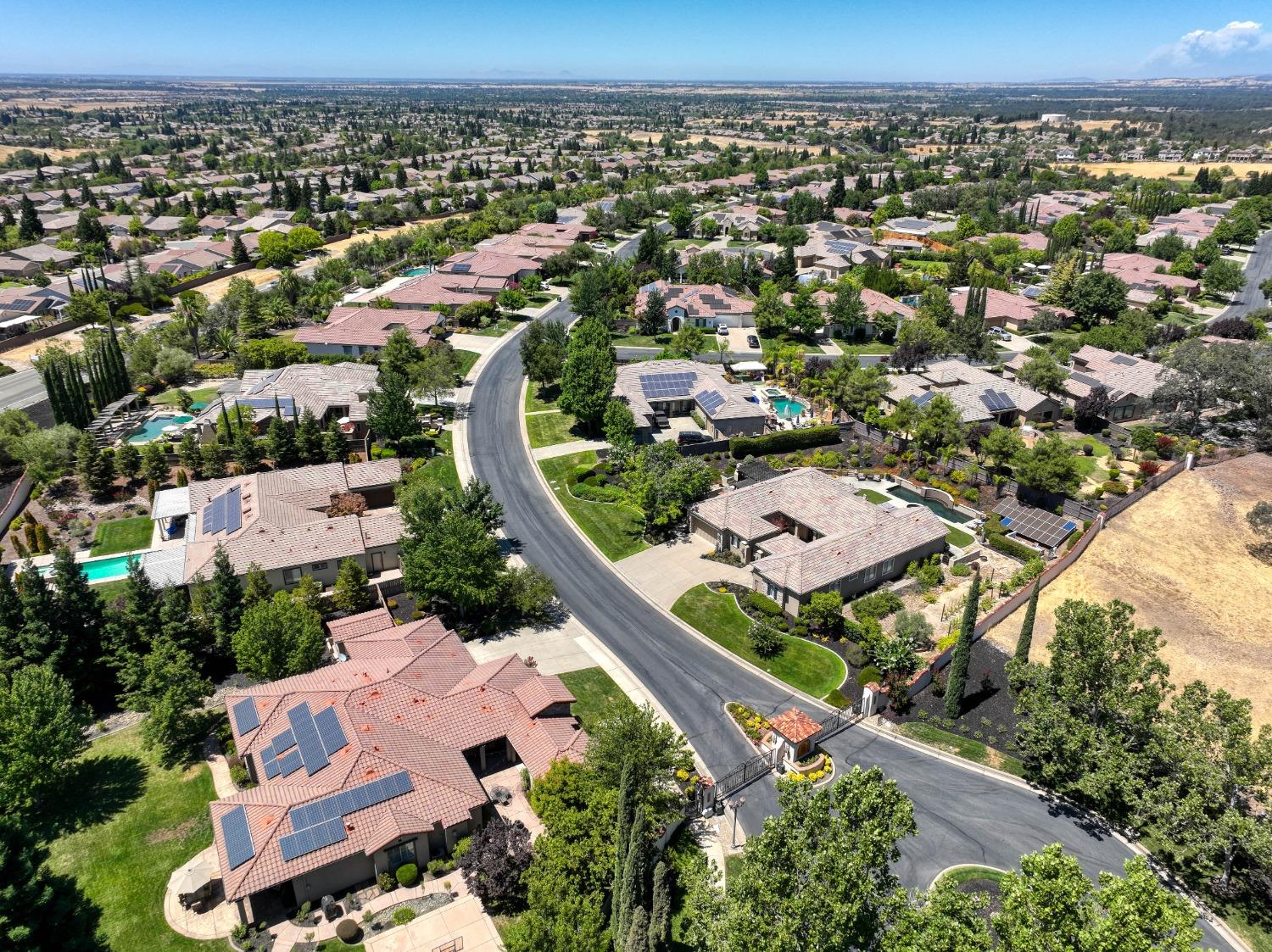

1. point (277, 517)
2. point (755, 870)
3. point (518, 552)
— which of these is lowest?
point (518, 552)

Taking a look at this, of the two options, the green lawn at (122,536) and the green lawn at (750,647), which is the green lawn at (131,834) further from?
the green lawn at (750,647)

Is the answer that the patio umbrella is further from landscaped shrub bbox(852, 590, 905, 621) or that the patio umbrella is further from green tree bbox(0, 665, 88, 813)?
landscaped shrub bbox(852, 590, 905, 621)

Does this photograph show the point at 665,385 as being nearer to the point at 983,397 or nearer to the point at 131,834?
the point at 983,397

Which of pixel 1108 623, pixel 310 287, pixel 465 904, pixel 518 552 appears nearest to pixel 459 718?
pixel 465 904

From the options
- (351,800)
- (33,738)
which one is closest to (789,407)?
(351,800)

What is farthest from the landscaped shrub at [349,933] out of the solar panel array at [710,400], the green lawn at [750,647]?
the solar panel array at [710,400]

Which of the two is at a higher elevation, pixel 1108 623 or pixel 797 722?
pixel 1108 623

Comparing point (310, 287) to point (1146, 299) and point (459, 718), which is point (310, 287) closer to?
point (459, 718)
